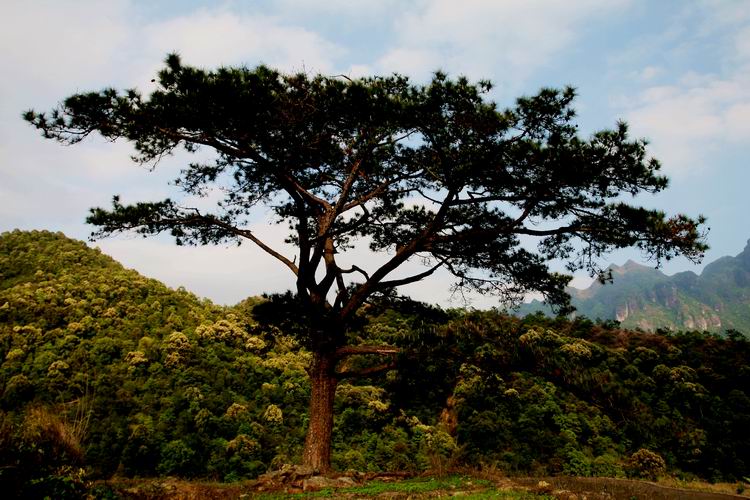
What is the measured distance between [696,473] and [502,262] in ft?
55.0

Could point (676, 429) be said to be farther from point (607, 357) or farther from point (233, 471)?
point (607, 357)

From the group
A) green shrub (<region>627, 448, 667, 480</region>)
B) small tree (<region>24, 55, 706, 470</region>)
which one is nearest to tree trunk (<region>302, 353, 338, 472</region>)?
small tree (<region>24, 55, 706, 470</region>)

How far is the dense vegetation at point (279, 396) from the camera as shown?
18.0 metres

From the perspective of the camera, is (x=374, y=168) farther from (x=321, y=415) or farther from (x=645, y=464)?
(x=645, y=464)

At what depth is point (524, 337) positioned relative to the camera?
8.66 m

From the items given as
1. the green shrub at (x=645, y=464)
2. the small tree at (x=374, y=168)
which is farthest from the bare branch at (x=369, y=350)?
the green shrub at (x=645, y=464)

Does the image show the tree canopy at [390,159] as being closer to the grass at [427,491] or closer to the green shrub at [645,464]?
the grass at [427,491]

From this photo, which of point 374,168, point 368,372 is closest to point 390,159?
point 374,168

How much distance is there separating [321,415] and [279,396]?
1424 centimetres

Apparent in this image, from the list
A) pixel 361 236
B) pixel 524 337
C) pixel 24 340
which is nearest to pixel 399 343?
pixel 524 337

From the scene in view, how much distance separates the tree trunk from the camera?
29.9ft

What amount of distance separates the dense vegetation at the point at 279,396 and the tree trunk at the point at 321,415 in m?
2.05

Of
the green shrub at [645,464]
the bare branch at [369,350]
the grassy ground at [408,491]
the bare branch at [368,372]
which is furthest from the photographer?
the green shrub at [645,464]

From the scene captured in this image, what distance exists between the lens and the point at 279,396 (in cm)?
2256
